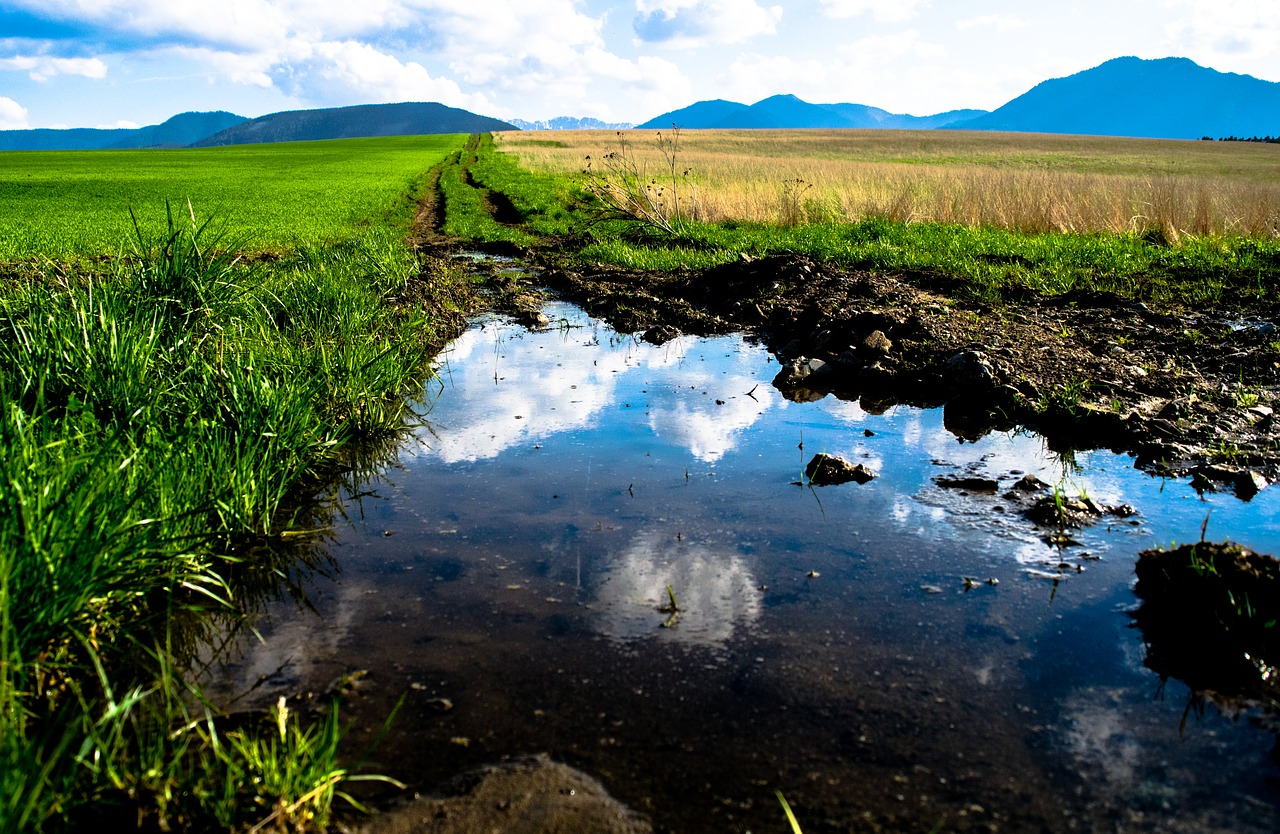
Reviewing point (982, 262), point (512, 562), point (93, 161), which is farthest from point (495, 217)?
point (93, 161)

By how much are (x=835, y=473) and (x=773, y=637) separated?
5.57 feet

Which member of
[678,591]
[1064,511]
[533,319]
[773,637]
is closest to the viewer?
[773,637]

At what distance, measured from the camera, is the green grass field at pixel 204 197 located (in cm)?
1423

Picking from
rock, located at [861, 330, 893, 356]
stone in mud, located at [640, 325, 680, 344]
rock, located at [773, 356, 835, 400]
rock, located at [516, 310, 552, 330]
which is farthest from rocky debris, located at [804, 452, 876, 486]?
rock, located at [516, 310, 552, 330]

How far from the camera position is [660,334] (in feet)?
27.0

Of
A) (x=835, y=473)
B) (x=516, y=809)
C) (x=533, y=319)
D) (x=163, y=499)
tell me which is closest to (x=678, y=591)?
(x=516, y=809)

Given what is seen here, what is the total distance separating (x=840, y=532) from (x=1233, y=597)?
154 centimetres

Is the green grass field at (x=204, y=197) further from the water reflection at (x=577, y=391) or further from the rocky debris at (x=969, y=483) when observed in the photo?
the rocky debris at (x=969, y=483)

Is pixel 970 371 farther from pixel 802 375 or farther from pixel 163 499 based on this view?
pixel 163 499

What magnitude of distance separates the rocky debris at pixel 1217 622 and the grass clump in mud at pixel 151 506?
9.27 ft

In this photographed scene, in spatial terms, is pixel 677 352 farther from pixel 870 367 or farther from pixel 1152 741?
pixel 1152 741

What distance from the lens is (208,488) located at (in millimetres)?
3609

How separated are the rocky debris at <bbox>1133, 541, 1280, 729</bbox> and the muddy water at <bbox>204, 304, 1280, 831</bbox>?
0.36ft

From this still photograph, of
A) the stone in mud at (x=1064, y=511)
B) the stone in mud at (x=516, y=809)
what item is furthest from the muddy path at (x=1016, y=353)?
the stone in mud at (x=516, y=809)
